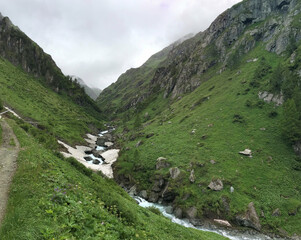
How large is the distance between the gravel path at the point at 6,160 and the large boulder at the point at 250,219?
4299 cm

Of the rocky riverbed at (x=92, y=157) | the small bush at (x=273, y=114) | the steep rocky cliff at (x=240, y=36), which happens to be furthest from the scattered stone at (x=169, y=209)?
the steep rocky cliff at (x=240, y=36)

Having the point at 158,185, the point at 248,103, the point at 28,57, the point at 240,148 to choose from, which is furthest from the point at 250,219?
the point at 28,57

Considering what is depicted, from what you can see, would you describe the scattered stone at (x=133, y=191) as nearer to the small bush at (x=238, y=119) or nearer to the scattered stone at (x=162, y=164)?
the scattered stone at (x=162, y=164)

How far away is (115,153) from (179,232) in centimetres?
6342

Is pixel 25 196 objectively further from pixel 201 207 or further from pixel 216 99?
pixel 216 99

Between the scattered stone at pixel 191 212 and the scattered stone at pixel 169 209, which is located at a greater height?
the scattered stone at pixel 191 212

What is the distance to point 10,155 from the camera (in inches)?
781

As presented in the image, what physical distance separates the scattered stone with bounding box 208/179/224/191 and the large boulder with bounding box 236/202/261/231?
7.38 metres


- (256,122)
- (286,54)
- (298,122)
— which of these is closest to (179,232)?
(298,122)

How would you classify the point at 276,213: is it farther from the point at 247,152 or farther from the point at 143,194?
the point at 143,194

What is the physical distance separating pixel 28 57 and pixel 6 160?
625 ft

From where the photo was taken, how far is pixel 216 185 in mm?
47188

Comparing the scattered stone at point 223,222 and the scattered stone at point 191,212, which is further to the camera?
the scattered stone at point 191,212

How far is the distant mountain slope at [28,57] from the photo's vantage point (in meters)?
163
